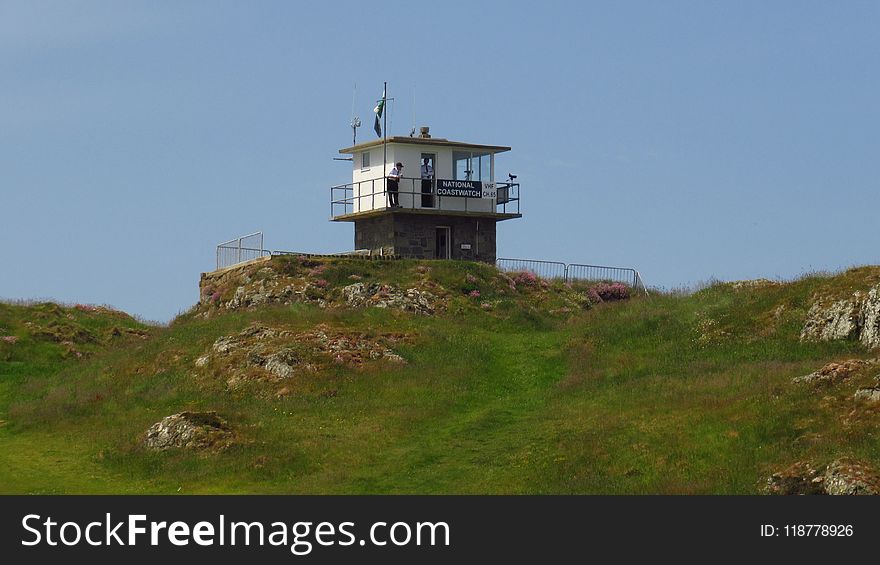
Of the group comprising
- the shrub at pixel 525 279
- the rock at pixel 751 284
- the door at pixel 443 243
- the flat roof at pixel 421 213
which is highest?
the flat roof at pixel 421 213

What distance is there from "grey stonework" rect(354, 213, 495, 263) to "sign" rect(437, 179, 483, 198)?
4.46 ft

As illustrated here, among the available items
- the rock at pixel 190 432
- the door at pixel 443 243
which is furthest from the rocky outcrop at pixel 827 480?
the door at pixel 443 243

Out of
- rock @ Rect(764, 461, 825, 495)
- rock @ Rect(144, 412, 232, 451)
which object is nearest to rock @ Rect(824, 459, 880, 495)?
rock @ Rect(764, 461, 825, 495)

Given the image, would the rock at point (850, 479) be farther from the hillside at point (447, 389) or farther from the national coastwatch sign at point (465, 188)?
the national coastwatch sign at point (465, 188)

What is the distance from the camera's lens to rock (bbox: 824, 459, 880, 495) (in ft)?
112

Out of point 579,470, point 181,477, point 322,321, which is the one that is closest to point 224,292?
point 322,321

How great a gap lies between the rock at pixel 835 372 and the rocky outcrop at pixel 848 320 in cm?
540

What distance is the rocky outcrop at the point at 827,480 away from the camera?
3434cm

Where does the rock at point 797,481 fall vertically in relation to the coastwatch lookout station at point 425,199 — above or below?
below

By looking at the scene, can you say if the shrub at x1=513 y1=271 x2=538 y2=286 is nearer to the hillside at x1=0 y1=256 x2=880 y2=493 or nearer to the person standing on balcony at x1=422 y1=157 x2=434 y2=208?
the hillside at x1=0 y1=256 x2=880 y2=493

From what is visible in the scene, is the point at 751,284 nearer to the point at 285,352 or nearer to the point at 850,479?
the point at 285,352

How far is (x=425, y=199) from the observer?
76750 mm

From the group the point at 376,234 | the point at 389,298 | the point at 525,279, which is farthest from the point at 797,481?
the point at 376,234
